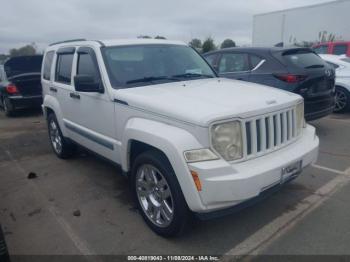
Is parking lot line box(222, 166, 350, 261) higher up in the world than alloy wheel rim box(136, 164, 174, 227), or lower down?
lower down

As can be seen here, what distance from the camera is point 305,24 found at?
23.8 m

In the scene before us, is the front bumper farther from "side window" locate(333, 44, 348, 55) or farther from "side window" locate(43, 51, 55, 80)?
"side window" locate(333, 44, 348, 55)

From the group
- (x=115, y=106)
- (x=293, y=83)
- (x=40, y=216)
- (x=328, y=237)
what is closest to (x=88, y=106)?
(x=115, y=106)

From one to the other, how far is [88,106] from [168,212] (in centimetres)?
195

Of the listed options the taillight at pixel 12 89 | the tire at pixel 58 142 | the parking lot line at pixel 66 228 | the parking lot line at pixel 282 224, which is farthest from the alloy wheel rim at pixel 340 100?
the taillight at pixel 12 89

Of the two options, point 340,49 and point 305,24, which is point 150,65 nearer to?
point 340,49

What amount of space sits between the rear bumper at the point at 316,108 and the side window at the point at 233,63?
55.0 inches

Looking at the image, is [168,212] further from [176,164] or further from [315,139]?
[315,139]

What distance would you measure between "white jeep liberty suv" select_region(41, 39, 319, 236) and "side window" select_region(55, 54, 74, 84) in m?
0.13

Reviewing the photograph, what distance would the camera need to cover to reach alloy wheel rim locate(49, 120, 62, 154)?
5867 millimetres

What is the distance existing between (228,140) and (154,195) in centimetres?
102

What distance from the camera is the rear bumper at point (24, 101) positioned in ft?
32.6

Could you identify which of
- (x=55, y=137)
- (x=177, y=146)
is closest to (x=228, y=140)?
(x=177, y=146)

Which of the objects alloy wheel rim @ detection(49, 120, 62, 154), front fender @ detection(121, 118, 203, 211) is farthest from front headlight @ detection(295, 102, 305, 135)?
alloy wheel rim @ detection(49, 120, 62, 154)
